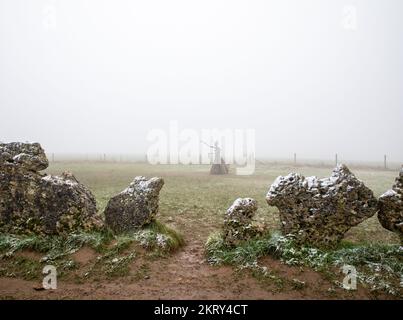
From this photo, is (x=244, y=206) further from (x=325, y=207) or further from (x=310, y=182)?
(x=325, y=207)

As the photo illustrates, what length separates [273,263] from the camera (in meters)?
6.34

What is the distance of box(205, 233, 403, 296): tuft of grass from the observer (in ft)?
18.7

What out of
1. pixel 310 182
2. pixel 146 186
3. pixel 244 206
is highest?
pixel 310 182

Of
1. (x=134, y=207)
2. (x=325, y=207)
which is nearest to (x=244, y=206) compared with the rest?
(x=325, y=207)

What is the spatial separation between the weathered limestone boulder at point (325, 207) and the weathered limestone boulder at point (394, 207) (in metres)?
0.23

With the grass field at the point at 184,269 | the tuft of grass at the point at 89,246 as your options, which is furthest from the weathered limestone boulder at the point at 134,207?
the grass field at the point at 184,269

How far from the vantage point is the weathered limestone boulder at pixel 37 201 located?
750 centimetres

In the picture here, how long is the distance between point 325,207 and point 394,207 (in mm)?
1554

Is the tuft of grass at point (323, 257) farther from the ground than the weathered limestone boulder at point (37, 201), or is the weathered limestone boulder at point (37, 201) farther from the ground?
the weathered limestone boulder at point (37, 201)

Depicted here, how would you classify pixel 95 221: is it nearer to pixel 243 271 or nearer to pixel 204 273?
pixel 204 273

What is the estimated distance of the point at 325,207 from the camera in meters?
6.81

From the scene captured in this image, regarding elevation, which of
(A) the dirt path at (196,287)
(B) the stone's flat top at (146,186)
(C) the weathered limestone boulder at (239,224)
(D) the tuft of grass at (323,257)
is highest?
(B) the stone's flat top at (146,186)

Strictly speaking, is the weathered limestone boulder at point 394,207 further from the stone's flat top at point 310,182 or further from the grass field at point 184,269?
the stone's flat top at point 310,182

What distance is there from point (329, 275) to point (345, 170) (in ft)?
8.74
